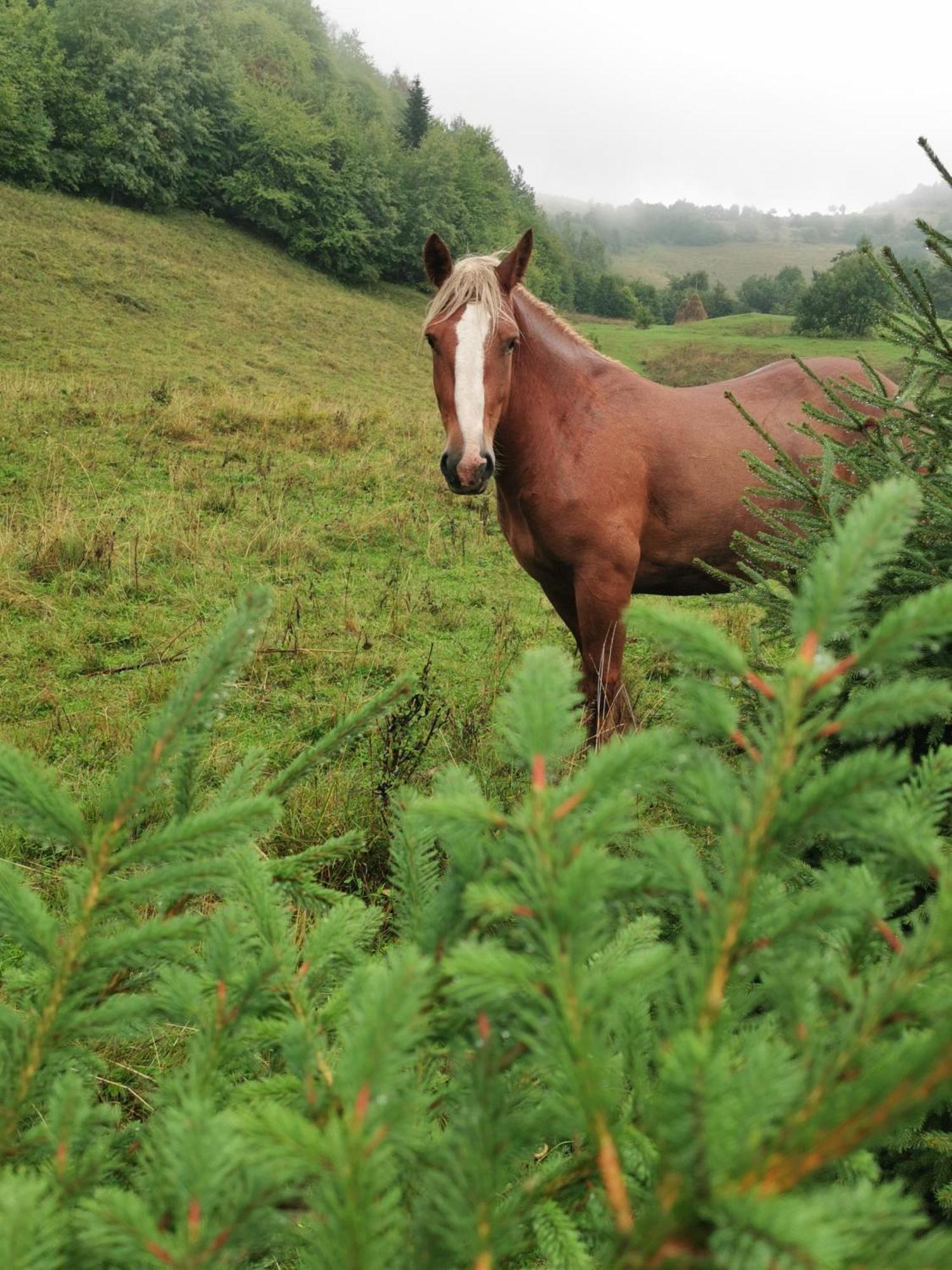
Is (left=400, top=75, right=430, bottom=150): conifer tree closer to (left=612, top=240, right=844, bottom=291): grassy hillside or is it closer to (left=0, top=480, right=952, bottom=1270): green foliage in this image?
(left=0, top=480, right=952, bottom=1270): green foliage

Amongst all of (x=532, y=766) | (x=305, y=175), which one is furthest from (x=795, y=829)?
(x=305, y=175)

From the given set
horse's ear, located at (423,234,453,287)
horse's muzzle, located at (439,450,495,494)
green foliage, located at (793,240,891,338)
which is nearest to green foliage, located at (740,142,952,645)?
horse's muzzle, located at (439,450,495,494)

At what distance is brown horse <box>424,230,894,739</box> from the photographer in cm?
348

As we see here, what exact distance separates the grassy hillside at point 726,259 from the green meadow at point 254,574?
13262cm

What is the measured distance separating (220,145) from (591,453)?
43367mm

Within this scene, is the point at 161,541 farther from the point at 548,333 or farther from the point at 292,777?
the point at 292,777

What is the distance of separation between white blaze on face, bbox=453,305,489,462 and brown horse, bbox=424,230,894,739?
0.04 feet

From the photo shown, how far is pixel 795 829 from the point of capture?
0.49 metres

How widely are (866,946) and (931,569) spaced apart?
1.13 metres

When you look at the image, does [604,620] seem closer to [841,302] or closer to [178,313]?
[178,313]

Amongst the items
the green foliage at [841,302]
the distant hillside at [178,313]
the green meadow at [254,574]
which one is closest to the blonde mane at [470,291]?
the green meadow at [254,574]

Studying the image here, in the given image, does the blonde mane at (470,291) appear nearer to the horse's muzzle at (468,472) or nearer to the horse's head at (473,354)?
the horse's head at (473,354)

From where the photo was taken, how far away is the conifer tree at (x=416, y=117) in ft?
167

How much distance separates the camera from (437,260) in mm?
3723
